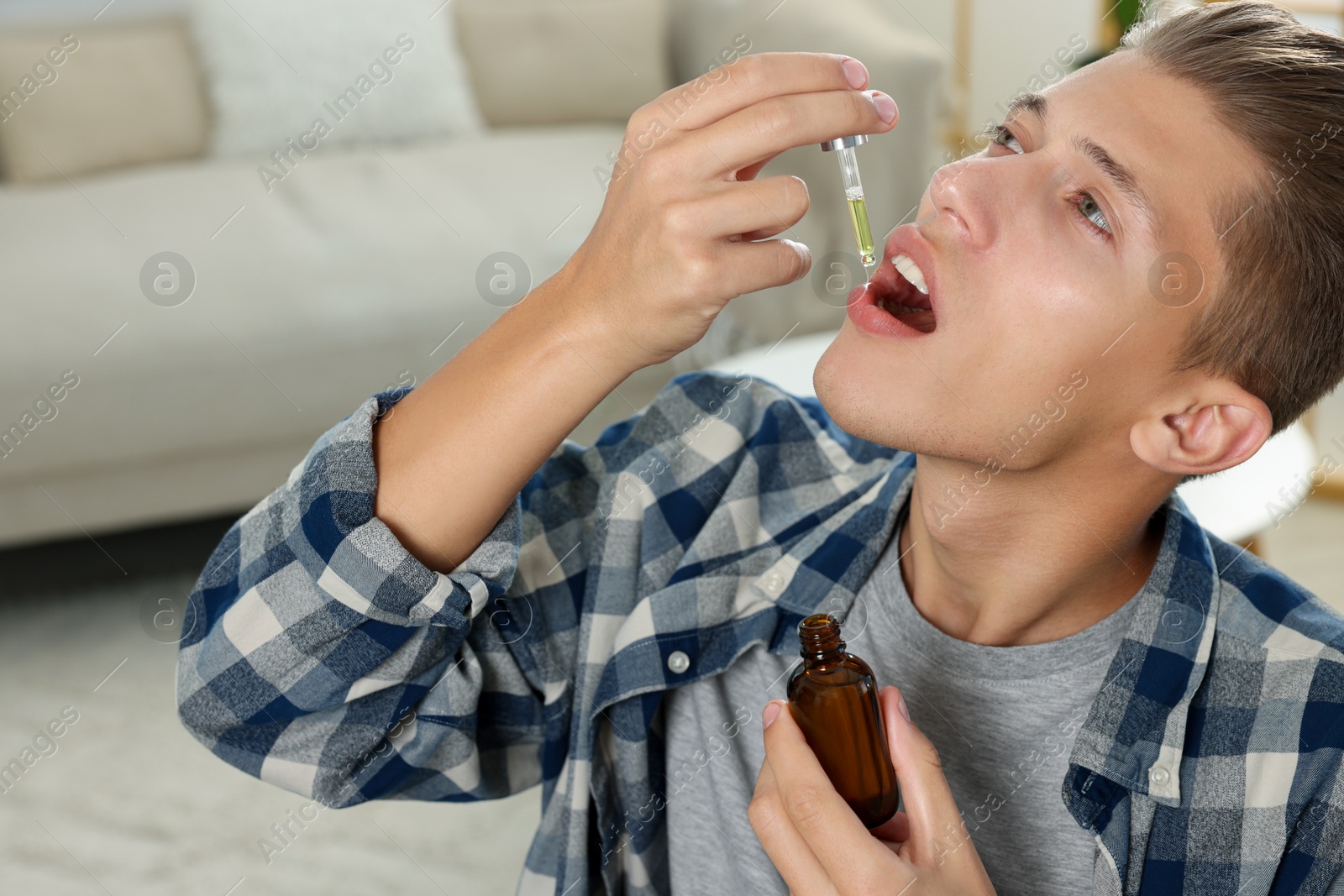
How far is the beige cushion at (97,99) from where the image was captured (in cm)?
248

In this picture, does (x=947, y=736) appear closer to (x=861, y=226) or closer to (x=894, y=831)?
(x=894, y=831)

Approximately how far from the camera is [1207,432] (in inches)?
37.2

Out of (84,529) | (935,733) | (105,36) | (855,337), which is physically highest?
(105,36)

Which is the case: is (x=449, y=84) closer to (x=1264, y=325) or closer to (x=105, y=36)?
(x=105, y=36)

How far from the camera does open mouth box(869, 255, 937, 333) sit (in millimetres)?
1016

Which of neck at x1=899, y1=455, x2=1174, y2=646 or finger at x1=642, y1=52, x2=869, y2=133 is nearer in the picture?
finger at x1=642, y1=52, x2=869, y2=133

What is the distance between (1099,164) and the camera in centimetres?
90

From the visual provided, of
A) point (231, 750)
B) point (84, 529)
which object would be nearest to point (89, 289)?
→ point (84, 529)

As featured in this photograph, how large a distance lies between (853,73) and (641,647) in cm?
49

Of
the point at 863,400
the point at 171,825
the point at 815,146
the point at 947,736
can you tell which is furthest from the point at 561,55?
the point at 947,736

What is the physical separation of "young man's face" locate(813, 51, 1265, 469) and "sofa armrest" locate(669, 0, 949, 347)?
56.5 inches

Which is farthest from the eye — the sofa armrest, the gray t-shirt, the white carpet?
the sofa armrest

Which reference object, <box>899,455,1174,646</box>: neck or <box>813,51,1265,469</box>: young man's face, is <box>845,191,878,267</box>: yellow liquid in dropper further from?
<box>899,455,1174,646</box>: neck

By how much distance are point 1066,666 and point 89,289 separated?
185 centimetres
